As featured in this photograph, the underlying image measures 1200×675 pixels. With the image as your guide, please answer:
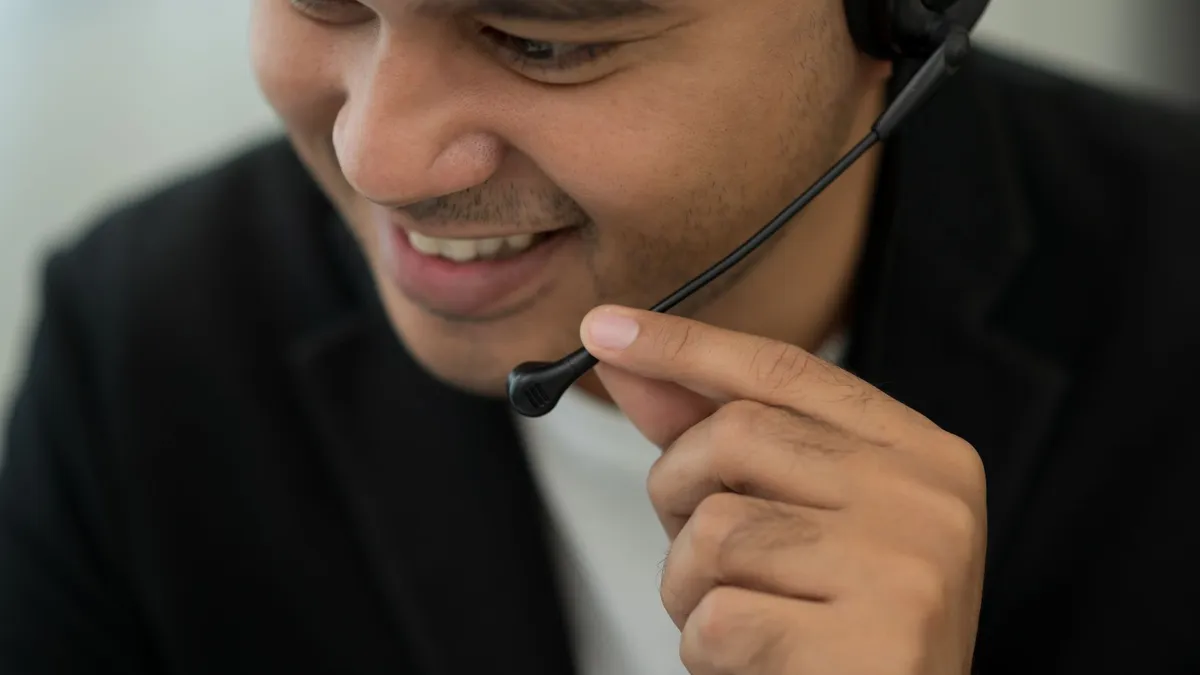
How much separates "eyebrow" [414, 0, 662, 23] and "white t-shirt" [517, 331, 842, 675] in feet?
1.42

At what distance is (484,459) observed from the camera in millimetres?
1089

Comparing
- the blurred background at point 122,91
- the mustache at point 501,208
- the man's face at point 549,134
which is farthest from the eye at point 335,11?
the blurred background at point 122,91

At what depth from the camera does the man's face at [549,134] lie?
2.46ft

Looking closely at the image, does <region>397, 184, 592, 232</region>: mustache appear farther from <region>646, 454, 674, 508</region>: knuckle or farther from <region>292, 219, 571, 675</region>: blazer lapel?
<region>292, 219, 571, 675</region>: blazer lapel

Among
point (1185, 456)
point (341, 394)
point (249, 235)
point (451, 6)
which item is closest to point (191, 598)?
point (341, 394)

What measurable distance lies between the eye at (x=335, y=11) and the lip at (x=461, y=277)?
0.53 ft

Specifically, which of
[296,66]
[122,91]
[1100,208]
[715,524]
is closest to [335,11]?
[296,66]

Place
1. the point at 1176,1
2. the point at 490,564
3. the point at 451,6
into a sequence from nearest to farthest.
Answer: the point at 451,6 → the point at 490,564 → the point at 1176,1

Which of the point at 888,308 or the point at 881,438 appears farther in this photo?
the point at 888,308

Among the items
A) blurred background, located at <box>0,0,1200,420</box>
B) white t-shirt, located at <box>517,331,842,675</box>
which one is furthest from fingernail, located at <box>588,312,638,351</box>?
blurred background, located at <box>0,0,1200,420</box>

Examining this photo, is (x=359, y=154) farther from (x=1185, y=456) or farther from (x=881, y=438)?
(x=1185, y=456)

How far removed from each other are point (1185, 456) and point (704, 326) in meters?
0.59

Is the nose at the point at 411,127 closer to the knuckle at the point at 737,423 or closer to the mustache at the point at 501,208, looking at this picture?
the mustache at the point at 501,208

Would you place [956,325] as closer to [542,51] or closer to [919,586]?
[919,586]
